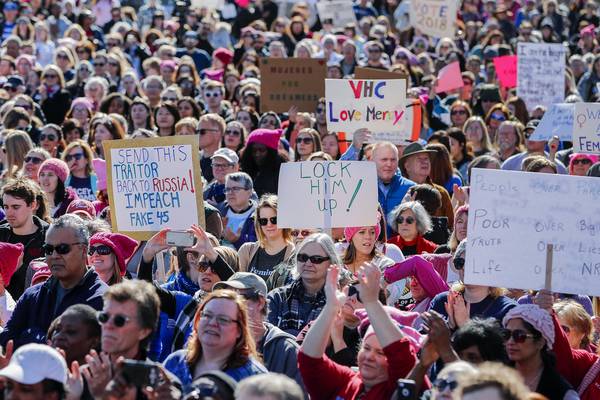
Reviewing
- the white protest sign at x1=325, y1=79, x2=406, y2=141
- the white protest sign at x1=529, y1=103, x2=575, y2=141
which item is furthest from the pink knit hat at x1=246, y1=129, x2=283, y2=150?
the white protest sign at x1=529, y1=103, x2=575, y2=141

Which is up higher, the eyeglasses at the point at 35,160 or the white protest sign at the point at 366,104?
the white protest sign at the point at 366,104

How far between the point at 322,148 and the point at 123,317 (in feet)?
27.0

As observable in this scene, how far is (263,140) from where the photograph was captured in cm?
1355

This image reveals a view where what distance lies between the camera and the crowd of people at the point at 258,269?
6.56 meters

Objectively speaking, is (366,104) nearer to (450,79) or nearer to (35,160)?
(35,160)

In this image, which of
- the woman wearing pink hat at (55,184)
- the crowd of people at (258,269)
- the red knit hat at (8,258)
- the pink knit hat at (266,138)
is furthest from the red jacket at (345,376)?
the pink knit hat at (266,138)

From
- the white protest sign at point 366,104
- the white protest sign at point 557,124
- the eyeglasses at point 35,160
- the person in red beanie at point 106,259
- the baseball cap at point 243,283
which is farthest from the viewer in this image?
the white protest sign at point 557,124

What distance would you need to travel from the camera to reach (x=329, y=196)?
33.2 ft

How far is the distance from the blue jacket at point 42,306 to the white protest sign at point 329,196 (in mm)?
2313

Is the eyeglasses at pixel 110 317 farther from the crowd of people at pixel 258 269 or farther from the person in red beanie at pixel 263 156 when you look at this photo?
the person in red beanie at pixel 263 156

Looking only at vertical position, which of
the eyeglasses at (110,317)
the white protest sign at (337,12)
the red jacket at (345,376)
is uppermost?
the white protest sign at (337,12)

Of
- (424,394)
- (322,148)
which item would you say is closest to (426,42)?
(322,148)

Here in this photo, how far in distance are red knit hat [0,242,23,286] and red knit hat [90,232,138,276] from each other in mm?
643

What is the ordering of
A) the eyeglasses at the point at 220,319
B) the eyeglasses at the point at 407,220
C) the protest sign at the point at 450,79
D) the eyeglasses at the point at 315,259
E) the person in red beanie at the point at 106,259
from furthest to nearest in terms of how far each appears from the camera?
1. the protest sign at the point at 450,79
2. the eyeglasses at the point at 407,220
3. the person in red beanie at the point at 106,259
4. the eyeglasses at the point at 315,259
5. the eyeglasses at the point at 220,319
